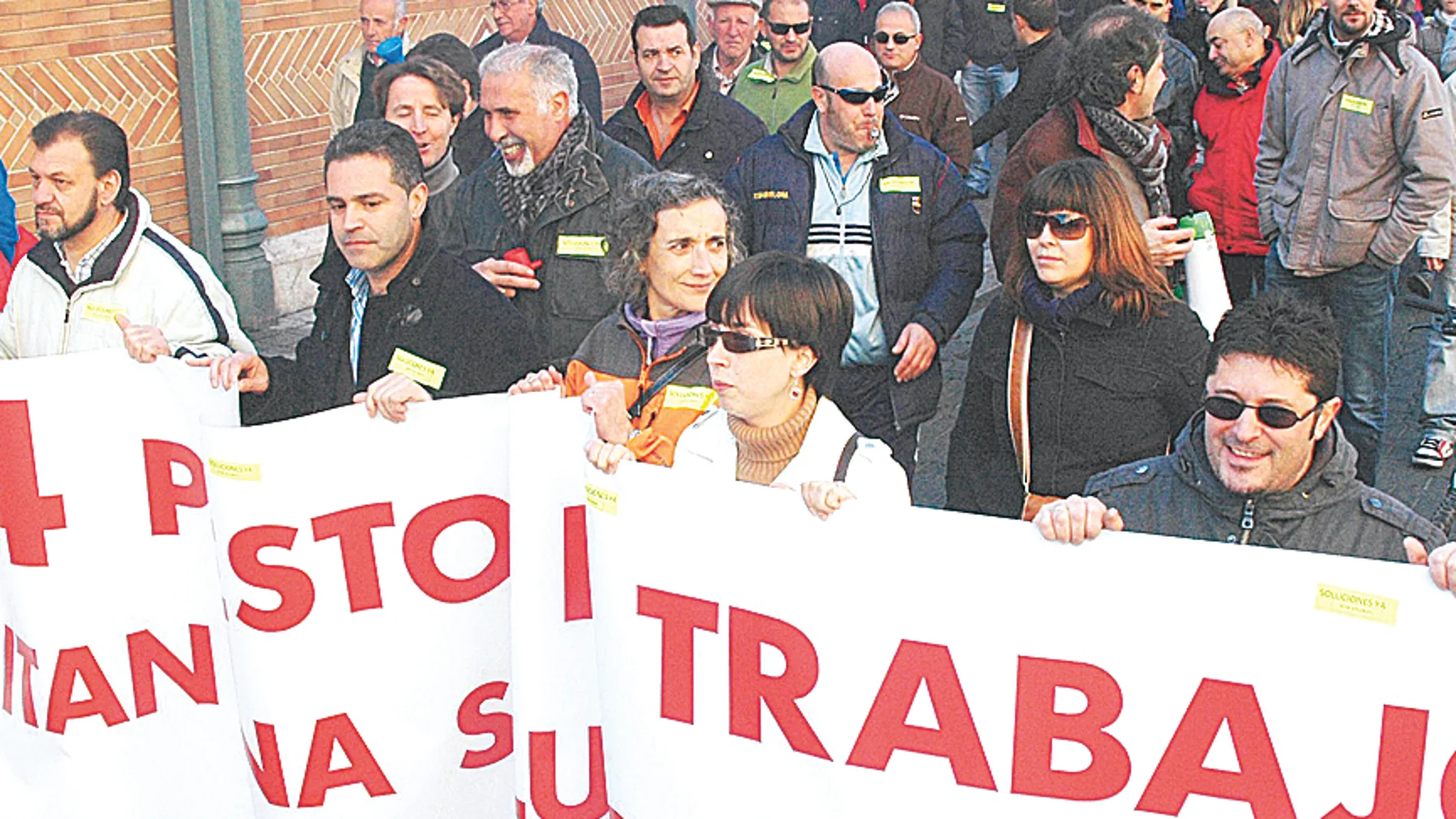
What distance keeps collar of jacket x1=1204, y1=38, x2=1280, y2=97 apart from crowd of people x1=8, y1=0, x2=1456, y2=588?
0.03m

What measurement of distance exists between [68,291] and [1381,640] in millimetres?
3570

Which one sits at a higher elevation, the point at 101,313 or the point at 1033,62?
the point at 1033,62

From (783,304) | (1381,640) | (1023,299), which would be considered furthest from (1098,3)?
(1381,640)

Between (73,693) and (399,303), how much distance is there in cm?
122

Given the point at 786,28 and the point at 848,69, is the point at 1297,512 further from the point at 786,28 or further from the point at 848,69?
the point at 786,28

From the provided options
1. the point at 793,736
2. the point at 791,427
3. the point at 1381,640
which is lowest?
the point at 793,736

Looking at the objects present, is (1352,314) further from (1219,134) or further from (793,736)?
(793,736)

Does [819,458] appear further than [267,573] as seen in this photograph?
No

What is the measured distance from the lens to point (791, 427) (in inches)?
153

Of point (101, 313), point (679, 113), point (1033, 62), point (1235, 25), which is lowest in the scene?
point (101, 313)

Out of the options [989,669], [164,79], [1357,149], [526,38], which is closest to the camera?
[989,669]

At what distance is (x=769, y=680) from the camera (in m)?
3.60

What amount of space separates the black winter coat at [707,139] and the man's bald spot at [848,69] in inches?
47.0

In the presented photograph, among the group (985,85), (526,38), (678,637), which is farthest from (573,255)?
(985,85)
